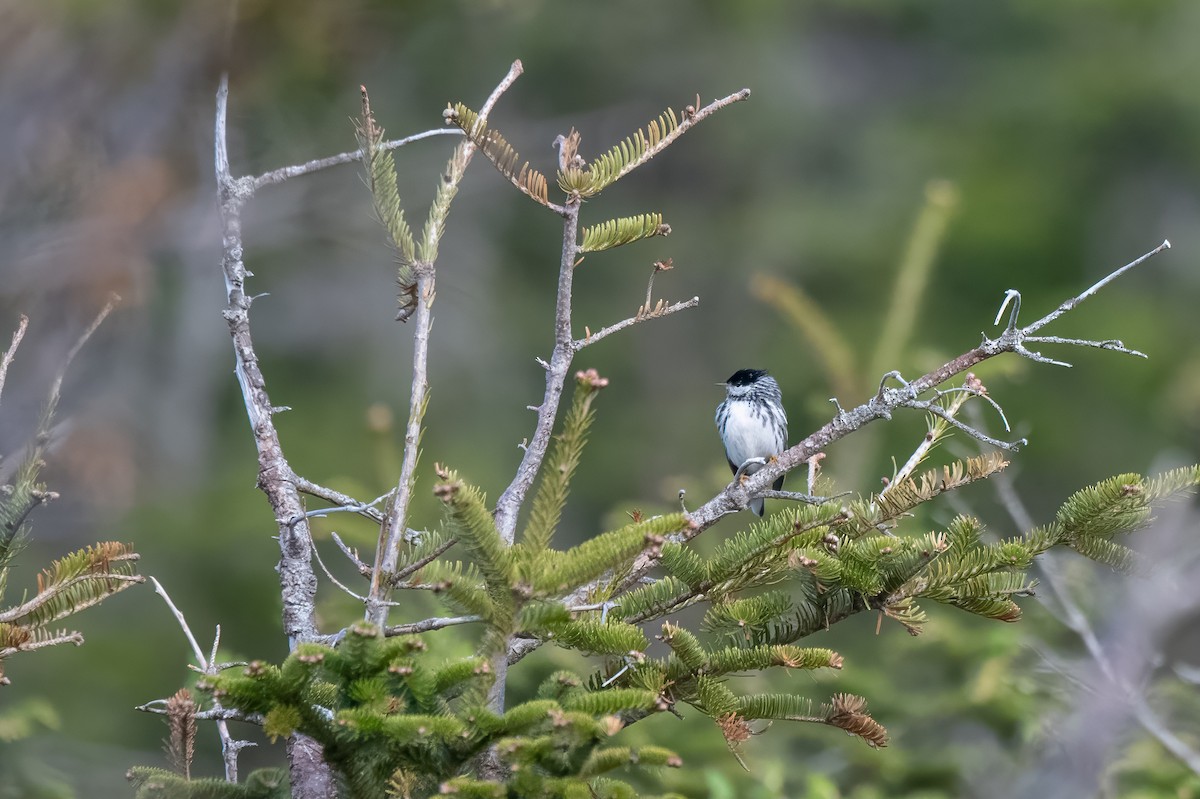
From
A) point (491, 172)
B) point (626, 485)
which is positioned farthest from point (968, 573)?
point (626, 485)

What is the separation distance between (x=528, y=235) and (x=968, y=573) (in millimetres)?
10165

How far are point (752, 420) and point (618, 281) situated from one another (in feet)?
21.3

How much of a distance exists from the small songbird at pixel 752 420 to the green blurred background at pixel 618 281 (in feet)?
1.44

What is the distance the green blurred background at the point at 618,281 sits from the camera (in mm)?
3406

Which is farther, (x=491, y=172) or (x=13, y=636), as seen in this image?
(x=491, y=172)

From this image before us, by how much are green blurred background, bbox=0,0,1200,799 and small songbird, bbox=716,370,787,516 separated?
44cm

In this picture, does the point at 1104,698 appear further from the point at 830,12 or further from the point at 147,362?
the point at 830,12

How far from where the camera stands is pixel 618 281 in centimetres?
1150

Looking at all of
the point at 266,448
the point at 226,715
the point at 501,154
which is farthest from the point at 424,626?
the point at 501,154

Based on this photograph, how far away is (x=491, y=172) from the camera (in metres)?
8.00

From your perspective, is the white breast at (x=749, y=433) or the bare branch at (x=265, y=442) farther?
the white breast at (x=749, y=433)

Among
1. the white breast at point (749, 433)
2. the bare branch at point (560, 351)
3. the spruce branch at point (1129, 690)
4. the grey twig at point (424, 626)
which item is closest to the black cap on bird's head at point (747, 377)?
the white breast at point (749, 433)

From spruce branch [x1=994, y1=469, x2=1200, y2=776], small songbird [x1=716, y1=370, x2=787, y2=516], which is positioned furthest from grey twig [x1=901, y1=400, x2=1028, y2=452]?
small songbird [x1=716, y1=370, x2=787, y2=516]

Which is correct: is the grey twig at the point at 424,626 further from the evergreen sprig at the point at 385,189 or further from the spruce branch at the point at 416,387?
the evergreen sprig at the point at 385,189
